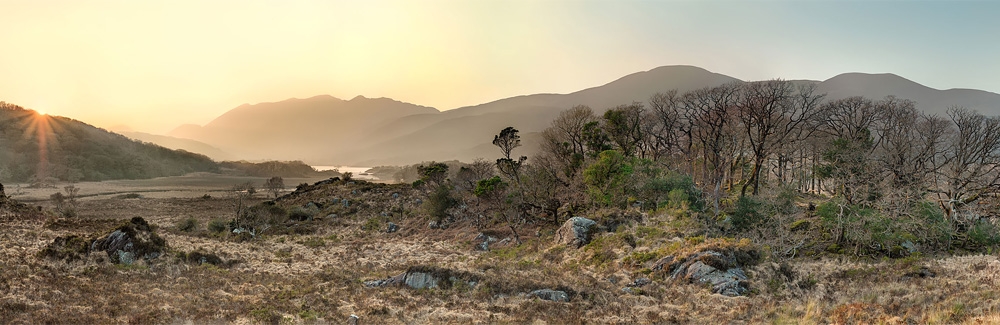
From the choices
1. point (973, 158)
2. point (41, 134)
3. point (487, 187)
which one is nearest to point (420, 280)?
point (487, 187)

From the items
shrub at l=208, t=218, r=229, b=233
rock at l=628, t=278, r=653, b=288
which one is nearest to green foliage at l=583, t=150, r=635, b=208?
rock at l=628, t=278, r=653, b=288

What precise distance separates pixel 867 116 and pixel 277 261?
6123 cm

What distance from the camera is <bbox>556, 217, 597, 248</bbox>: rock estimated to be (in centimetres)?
2790

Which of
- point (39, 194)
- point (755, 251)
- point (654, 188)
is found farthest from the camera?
point (39, 194)

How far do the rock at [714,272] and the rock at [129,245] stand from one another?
27.9 m

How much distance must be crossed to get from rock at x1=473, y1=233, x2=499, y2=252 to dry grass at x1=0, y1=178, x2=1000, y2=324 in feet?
16.4

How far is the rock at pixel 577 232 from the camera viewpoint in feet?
91.5

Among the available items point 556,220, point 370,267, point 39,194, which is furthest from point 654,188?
point 39,194

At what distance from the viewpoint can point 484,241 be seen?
35.7 meters

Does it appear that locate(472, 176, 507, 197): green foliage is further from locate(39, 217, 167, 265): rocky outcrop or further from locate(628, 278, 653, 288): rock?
locate(39, 217, 167, 265): rocky outcrop

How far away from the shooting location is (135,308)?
14492 mm

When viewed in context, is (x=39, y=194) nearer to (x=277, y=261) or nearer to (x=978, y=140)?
(x=277, y=261)

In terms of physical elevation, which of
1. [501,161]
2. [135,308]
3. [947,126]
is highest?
[947,126]

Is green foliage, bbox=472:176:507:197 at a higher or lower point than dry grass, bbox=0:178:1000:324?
higher
